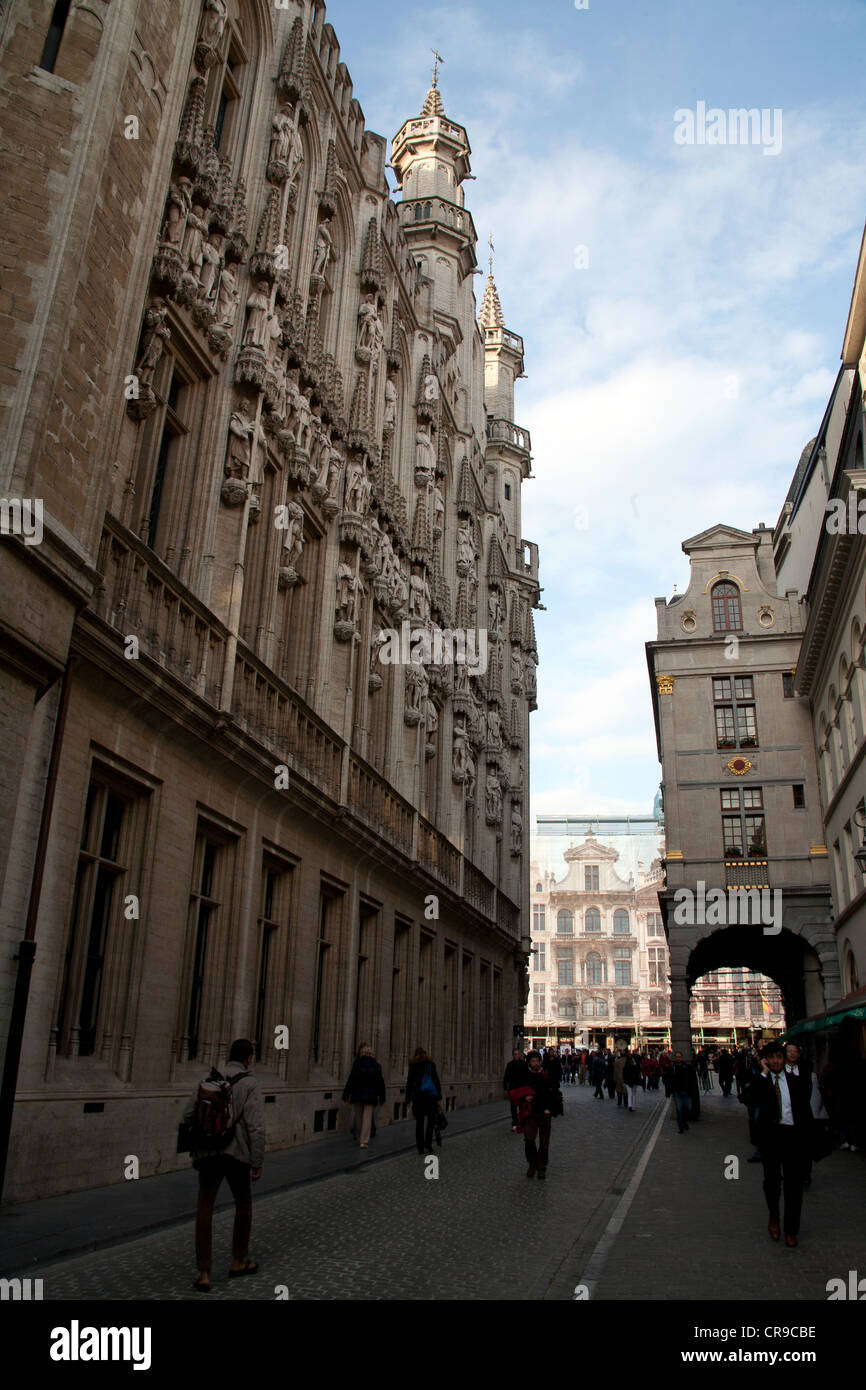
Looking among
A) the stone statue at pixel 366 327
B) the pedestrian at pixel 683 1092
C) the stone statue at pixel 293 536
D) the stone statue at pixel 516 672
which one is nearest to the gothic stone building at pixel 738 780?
the stone statue at pixel 516 672

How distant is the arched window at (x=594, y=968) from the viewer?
104 m

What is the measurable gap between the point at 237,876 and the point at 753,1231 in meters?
8.29

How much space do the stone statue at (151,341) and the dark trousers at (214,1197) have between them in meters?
9.86

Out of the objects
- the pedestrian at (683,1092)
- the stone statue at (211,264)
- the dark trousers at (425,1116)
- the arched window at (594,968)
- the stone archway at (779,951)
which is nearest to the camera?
the stone statue at (211,264)

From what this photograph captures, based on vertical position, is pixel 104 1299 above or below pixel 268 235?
below

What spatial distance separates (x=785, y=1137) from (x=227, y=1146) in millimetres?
5410

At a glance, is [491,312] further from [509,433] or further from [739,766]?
[739,766]

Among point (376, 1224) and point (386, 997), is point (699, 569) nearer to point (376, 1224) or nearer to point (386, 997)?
point (386, 997)

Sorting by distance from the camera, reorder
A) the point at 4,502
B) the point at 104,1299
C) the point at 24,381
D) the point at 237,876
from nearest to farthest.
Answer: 1. the point at 104,1299
2. the point at 4,502
3. the point at 24,381
4. the point at 237,876

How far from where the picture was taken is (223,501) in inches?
638

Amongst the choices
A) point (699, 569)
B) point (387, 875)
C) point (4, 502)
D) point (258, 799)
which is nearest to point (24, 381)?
point (4, 502)

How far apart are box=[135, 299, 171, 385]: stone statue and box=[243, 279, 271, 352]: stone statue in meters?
2.91

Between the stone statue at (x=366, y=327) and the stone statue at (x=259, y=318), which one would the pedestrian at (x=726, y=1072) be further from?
the stone statue at (x=259, y=318)

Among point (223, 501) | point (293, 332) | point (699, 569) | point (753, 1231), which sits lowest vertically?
point (753, 1231)
